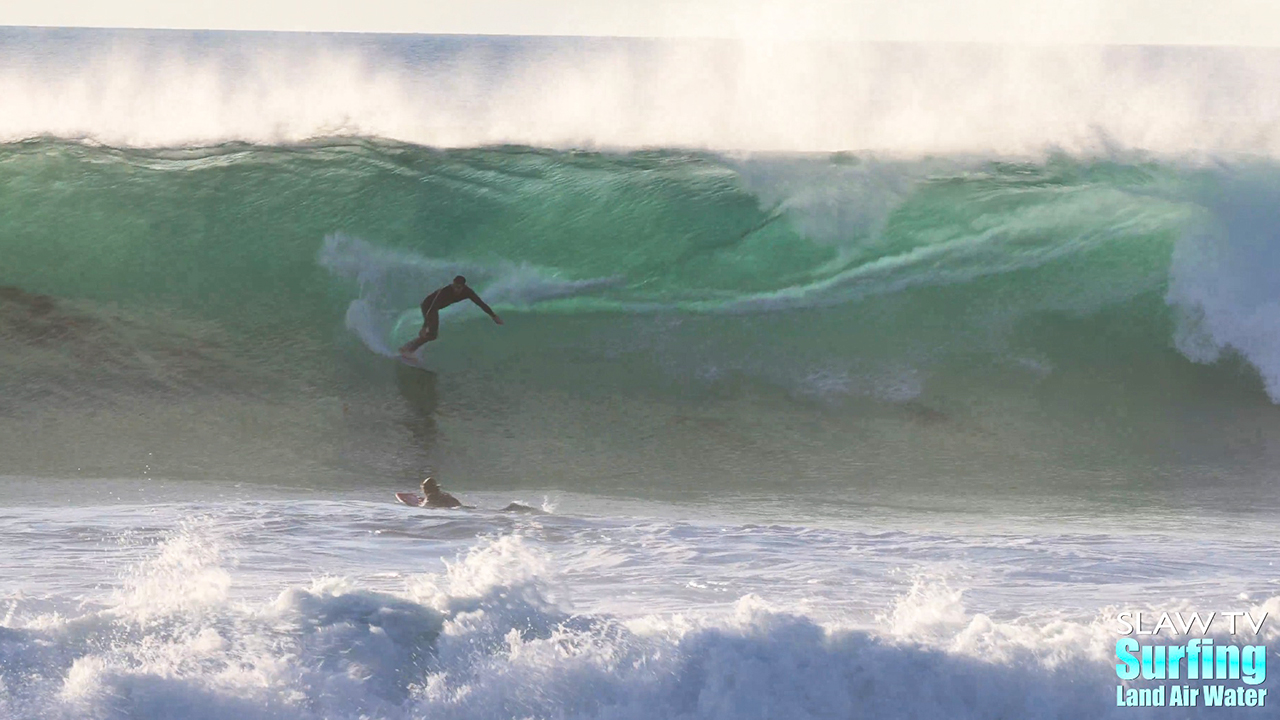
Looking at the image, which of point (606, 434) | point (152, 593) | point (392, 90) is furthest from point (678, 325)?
point (392, 90)

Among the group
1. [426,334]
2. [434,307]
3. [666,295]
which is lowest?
[426,334]

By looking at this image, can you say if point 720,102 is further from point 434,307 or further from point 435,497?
point 435,497

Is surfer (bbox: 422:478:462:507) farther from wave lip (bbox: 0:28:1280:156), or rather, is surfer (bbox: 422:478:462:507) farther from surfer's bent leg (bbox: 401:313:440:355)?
wave lip (bbox: 0:28:1280:156)

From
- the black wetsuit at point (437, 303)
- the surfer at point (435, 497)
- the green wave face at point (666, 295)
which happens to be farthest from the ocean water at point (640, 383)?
the black wetsuit at point (437, 303)

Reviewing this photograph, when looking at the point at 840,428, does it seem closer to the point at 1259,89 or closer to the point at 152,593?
the point at 152,593

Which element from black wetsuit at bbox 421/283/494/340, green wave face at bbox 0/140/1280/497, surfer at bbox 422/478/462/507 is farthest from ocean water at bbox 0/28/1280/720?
black wetsuit at bbox 421/283/494/340

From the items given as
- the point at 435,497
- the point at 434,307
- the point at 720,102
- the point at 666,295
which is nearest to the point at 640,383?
the point at 666,295

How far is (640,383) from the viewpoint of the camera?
8570mm

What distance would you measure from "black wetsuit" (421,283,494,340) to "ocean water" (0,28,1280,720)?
29 cm

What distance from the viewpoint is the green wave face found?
8320 mm

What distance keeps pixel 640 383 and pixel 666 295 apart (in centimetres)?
110

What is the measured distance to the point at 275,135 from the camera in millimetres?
12070

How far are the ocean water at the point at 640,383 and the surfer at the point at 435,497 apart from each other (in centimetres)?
14

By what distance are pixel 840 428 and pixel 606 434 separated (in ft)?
4.69
